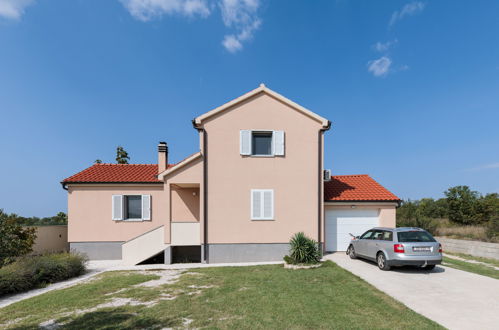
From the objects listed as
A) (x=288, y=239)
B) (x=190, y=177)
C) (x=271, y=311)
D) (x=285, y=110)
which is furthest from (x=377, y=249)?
(x=190, y=177)

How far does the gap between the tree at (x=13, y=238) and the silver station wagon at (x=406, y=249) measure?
47.6 ft

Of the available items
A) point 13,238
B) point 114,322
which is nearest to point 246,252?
point 114,322

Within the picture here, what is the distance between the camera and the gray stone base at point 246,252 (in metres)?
11.0

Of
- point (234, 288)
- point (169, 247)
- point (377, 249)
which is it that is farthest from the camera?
point (169, 247)

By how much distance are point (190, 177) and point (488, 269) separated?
13092 mm

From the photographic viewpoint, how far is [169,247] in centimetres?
1106

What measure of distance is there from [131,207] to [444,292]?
14081 mm

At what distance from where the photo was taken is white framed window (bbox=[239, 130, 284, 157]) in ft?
37.3

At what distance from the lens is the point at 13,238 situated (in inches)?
411

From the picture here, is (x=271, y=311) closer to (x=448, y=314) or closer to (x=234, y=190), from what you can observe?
(x=448, y=314)

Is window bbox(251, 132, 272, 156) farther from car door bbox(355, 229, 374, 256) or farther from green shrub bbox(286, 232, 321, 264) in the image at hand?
car door bbox(355, 229, 374, 256)

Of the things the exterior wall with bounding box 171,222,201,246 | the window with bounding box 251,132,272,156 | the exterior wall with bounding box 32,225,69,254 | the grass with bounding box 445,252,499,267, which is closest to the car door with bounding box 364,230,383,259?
the grass with bounding box 445,252,499,267

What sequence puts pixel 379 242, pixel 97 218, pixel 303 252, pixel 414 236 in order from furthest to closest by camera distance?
pixel 97 218 < pixel 303 252 < pixel 379 242 < pixel 414 236

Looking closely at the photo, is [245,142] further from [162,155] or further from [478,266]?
[478,266]
